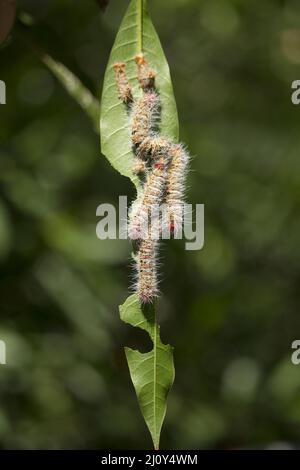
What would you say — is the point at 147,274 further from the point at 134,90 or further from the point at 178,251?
the point at 178,251

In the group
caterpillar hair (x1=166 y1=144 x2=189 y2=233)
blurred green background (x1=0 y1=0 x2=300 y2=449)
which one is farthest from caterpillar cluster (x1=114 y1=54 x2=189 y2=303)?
blurred green background (x1=0 y1=0 x2=300 y2=449)

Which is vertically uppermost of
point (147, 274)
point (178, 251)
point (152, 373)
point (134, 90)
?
point (134, 90)

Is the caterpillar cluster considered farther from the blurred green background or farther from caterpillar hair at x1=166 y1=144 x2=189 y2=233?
the blurred green background

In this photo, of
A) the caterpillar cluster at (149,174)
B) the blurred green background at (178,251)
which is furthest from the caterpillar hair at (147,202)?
the blurred green background at (178,251)

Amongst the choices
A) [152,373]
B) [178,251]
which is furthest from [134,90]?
[178,251]

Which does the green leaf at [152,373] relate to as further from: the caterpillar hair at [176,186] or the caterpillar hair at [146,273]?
the caterpillar hair at [176,186]

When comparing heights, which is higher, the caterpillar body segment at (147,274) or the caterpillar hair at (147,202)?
the caterpillar hair at (147,202)

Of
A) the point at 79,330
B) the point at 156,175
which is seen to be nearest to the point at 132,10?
the point at 156,175
